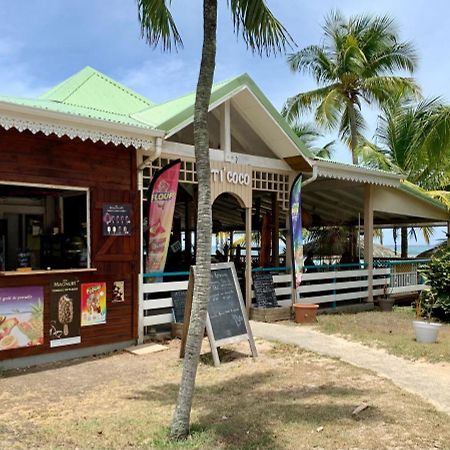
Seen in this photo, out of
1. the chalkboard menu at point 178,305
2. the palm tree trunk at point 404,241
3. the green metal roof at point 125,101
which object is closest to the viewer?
the green metal roof at point 125,101

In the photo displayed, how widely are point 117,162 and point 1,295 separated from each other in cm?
256

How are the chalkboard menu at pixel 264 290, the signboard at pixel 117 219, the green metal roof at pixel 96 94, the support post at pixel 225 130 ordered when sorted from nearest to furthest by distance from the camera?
the signboard at pixel 117 219 < the green metal roof at pixel 96 94 < the support post at pixel 225 130 < the chalkboard menu at pixel 264 290

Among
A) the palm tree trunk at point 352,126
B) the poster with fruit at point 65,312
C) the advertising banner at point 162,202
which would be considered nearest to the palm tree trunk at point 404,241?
the palm tree trunk at point 352,126

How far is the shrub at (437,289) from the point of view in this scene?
36.5 ft

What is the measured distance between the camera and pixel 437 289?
11.3 meters

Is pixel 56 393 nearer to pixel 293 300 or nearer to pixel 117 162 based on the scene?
pixel 117 162

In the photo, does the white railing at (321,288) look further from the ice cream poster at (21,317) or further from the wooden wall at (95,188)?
the ice cream poster at (21,317)

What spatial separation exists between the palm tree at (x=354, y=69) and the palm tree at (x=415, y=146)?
0.85 m

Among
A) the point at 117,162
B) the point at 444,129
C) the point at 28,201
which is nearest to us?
the point at 117,162

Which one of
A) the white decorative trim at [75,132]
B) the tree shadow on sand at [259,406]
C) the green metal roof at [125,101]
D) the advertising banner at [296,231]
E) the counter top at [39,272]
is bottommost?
the tree shadow on sand at [259,406]

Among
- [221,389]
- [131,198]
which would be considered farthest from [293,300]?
[221,389]

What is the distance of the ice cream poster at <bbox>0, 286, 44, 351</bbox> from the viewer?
21.7 feet

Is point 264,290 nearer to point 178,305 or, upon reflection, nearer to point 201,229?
point 178,305

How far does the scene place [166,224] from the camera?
8281mm
